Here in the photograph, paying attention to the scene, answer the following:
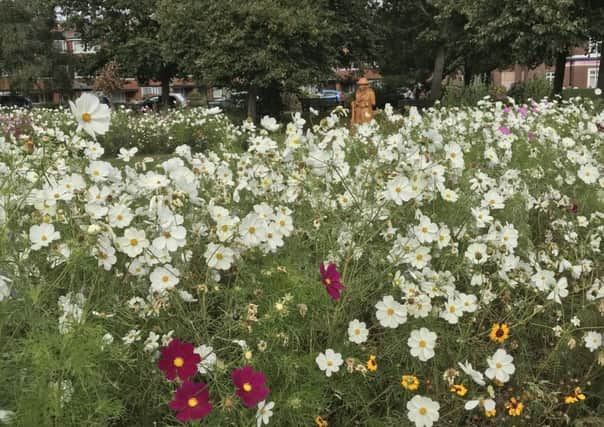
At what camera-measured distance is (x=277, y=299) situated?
1.93m

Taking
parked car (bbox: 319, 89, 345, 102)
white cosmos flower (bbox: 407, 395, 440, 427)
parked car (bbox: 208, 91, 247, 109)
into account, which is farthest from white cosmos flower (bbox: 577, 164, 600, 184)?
parked car (bbox: 319, 89, 345, 102)

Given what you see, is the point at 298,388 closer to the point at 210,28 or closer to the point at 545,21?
the point at 545,21

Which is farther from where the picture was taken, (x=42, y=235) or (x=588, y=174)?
(x=588, y=174)

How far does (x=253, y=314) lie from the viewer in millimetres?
1683

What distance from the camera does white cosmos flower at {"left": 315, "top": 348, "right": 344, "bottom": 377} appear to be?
175cm

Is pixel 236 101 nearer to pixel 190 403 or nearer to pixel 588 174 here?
pixel 588 174

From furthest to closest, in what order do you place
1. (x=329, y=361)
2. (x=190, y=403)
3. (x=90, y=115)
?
(x=329, y=361) → (x=90, y=115) → (x=190, y=403)

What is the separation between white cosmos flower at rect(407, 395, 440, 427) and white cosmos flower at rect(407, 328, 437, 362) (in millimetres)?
145

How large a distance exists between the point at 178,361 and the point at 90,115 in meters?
0.67

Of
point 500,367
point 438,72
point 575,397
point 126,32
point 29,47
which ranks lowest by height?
point 575,397

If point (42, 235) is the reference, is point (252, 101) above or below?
below

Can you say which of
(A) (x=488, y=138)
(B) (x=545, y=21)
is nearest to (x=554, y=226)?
(A) (x=488, y=138)

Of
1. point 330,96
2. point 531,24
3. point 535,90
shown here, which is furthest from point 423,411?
point 330,96

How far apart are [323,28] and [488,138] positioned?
14388 millimetres
